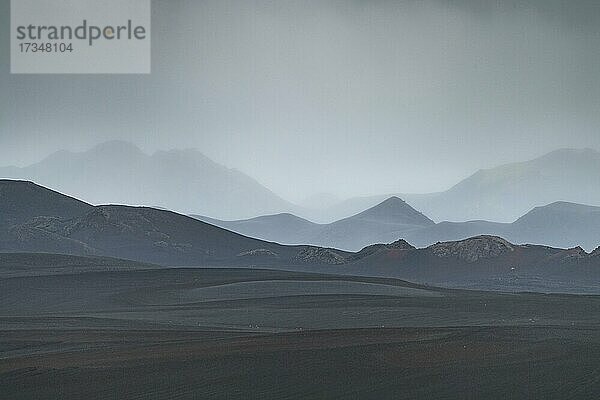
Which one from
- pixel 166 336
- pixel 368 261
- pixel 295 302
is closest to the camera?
pixel 166 336

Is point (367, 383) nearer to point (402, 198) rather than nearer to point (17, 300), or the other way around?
point (17, 300)

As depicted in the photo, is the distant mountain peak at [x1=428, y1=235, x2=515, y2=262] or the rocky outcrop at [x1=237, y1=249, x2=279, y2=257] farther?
the rocky outcrop at [x1=237, y1=249, x2=279, y2=257]

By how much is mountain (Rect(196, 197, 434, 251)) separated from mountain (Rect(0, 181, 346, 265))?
4.37 m

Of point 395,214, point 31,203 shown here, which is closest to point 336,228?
point 395,214

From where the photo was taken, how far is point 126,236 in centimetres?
4231

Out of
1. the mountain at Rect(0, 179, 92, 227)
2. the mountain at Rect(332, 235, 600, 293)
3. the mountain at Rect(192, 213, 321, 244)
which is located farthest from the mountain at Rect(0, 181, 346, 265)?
the mountain at Rect(192, 213, 321, 244)

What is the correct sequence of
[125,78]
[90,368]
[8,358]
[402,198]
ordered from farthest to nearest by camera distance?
[402,198], [125,78], [8,358], [90,368]

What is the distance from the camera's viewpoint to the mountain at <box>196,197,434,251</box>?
152ft

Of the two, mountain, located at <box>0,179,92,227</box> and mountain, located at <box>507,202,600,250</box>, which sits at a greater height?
mountain, located at <box>0,179,92,227</box>

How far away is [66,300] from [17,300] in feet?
4.98

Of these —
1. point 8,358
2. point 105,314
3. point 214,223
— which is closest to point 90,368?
point 8,358

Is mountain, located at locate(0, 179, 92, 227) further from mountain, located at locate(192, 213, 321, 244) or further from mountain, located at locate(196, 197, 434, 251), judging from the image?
mountain, located at locate(196, 197, 434, 251)

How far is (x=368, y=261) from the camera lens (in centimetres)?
3653

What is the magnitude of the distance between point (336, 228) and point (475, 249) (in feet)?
44.5
